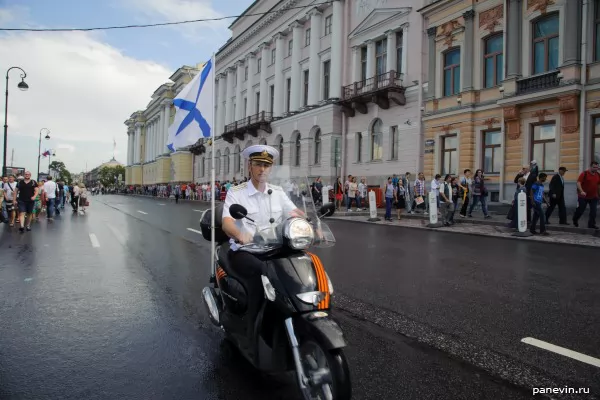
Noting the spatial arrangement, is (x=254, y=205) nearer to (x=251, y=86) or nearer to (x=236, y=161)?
(x=251, y=86)

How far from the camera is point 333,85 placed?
3034 centimetres

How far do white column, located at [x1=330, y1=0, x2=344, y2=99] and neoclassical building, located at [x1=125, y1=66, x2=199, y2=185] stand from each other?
2803cm

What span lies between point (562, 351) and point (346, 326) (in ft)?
5.79

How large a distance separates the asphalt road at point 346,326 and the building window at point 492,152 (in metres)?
13.0

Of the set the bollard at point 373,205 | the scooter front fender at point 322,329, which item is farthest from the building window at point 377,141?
the scooter front fender at point 322,329

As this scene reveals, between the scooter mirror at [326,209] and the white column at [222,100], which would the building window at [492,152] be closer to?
the scooter mirror at [326,209]

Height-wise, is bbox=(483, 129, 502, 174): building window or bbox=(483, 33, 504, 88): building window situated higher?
bbox=(483, 33, 504, 88): building window

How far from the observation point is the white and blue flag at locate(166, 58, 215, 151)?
496 cm

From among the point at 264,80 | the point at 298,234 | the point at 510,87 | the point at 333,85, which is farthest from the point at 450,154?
the point at 264,80

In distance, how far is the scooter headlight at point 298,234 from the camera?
257cm

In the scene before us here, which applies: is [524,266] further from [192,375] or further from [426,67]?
[426,67]

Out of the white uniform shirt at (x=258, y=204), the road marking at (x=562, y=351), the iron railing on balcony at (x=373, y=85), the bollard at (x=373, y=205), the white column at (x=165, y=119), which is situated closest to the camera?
the white uniform shirt at (x=258, y=204)

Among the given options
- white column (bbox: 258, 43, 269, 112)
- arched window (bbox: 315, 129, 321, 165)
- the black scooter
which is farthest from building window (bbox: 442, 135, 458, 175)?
white column (bbox: 258, 43, 269, 112)

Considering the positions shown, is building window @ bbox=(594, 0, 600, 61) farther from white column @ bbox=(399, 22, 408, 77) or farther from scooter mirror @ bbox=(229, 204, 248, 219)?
scooter mirror @ bbox=(229, 204, 248, 219)
